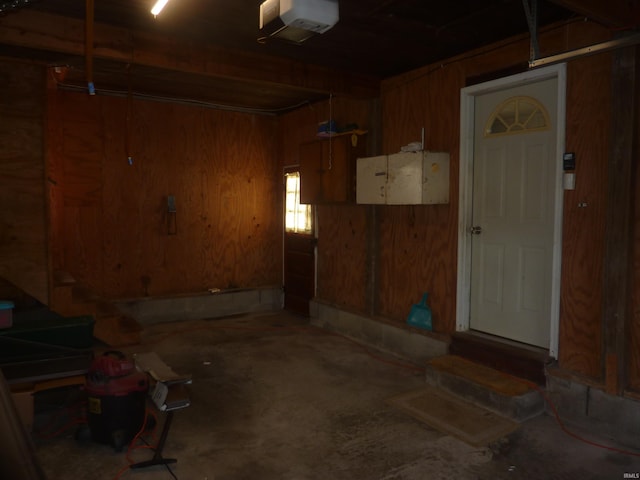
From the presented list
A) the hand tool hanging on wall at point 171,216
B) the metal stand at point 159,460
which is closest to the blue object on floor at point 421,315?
the metal stand at point 159,460

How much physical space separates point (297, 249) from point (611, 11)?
4870mm

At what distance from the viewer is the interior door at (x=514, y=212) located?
148 inches

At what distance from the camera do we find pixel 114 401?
9.73ft

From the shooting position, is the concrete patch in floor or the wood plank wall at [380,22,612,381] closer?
the concrete patch in floor

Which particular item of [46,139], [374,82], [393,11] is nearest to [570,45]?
[393,11]

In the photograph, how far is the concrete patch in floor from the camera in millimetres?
3238

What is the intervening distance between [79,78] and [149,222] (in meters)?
1.95

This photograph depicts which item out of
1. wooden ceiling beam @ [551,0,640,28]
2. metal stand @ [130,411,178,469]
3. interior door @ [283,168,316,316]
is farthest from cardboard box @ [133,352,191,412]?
wooden ceiling beam @ [551,0,640,28]

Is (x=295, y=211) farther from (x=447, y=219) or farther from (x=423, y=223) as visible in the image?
(x=447, y=219)

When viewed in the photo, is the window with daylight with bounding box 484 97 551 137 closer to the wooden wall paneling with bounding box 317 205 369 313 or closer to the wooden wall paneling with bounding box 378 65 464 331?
the wooden wall paneling with bounding box 378 65 464 331

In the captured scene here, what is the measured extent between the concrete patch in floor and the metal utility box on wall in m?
1.73

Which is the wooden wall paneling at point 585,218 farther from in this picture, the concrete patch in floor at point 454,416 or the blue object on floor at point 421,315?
the blue object on floor at point 421,315

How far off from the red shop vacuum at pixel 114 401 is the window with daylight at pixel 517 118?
350 centimetres

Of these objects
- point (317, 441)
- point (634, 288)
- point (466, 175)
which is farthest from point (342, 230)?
point (634, 288)
